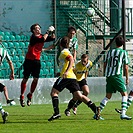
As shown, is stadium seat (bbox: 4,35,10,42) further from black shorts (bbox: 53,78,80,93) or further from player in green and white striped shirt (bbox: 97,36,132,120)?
black shorts (bbox: 53,78,80,93)

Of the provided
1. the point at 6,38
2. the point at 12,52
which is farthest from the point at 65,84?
the point at 6,38

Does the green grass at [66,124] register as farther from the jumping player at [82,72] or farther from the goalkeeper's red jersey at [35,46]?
the goalkeeper's red jersey at [35,46]

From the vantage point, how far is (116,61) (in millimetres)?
16969

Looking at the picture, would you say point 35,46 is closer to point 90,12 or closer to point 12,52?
point 12,52

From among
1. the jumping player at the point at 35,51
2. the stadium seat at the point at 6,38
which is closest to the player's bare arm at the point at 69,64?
the jumping player at the point at 35,51

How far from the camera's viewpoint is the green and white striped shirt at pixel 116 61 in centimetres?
1689

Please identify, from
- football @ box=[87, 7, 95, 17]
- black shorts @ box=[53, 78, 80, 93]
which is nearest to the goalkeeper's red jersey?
black shorts @ box=[53, 78, 80, 93]

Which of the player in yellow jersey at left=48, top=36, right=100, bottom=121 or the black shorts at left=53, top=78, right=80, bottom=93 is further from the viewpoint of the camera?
the black shorts at left=53, top=78, right=80, bottom=93

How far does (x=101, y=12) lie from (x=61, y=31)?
2.23m

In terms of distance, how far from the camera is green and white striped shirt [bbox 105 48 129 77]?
1689 cm

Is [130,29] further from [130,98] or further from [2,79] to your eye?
[130,98]

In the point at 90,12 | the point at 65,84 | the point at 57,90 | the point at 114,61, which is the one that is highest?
the point at 90,12

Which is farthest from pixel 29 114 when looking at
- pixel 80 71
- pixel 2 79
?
pixel 2 79

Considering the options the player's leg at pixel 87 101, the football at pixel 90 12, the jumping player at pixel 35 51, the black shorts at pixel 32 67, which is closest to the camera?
the player's leg at pixel 87 101
